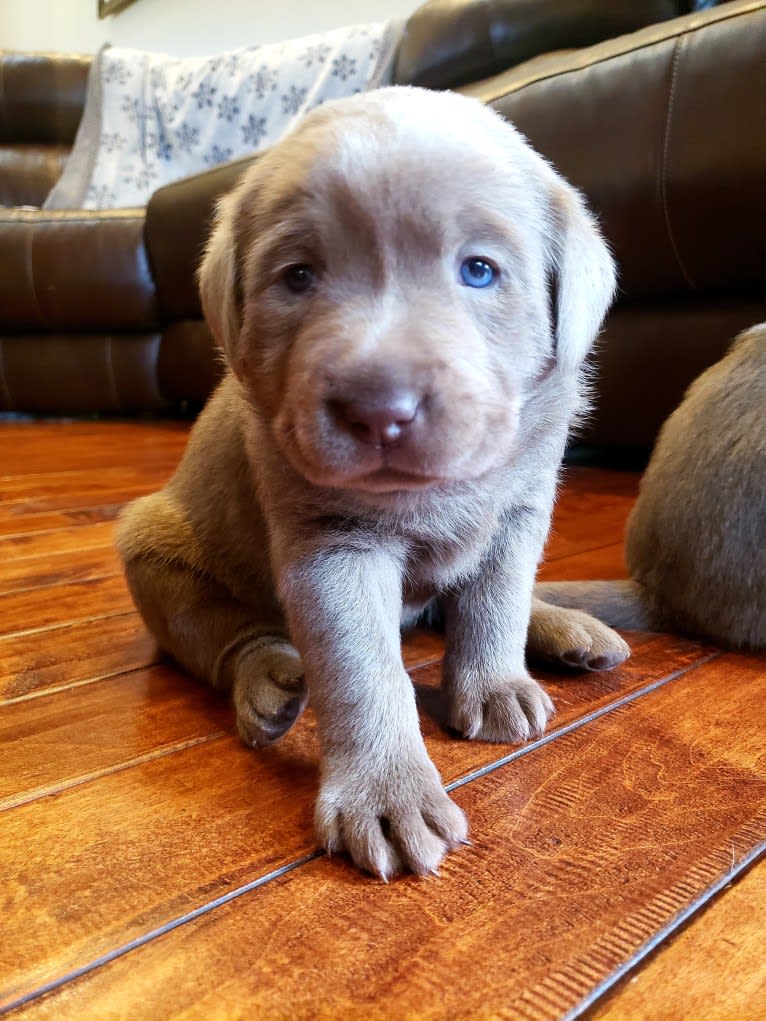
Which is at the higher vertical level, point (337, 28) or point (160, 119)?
point (337, 28)

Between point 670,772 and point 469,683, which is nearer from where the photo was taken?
point 670,772

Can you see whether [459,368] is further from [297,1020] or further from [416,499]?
[297,1020]

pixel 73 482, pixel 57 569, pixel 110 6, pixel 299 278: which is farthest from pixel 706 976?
pixel 110 6

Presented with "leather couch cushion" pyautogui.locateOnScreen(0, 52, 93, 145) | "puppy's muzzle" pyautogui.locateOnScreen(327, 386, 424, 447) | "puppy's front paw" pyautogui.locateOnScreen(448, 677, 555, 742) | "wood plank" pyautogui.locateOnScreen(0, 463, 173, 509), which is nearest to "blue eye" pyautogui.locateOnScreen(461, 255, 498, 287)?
"puppy's muzzle" pyautogui.locateOnScreen(327, 386, 424, 447)

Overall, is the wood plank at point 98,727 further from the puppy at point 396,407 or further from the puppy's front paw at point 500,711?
the puppy's front paw at point 500,711

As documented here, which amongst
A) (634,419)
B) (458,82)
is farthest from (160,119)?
(634,419)

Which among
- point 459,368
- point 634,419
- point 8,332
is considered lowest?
point 8,332

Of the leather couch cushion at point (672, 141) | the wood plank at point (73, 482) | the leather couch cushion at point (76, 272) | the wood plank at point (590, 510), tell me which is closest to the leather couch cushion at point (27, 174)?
the leather couch cushion at point (76, 272)
